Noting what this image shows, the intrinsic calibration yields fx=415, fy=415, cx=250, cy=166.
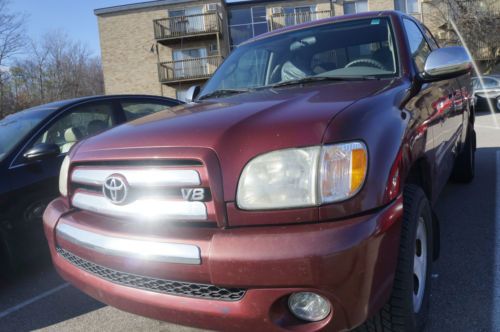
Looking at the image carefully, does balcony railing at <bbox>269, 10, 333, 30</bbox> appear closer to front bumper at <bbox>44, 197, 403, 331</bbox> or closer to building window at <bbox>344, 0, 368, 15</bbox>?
building window at <bbox>344, 0, 368, 15</bbox>

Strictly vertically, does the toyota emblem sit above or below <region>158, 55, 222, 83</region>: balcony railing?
below

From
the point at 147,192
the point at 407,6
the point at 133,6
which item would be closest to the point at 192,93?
the point at 147,192

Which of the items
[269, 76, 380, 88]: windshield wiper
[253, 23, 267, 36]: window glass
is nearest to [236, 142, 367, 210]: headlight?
[269, 76, 380, 88]: windshield wiper

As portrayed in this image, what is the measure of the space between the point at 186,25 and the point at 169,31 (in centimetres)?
108

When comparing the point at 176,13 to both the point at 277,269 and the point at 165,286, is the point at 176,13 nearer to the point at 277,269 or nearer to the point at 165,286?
the point at 165,286

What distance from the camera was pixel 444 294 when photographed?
2.54 meters

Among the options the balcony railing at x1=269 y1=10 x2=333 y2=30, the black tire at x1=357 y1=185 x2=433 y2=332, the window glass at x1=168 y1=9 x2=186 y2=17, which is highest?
the window glass at x1=168 y1=9 x2=186 y2=17

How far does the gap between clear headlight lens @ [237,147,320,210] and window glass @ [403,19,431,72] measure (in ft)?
5.29

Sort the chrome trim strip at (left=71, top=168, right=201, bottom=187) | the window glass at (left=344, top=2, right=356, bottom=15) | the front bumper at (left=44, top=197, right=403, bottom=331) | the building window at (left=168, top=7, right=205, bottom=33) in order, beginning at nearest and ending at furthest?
the front bumper at (left=44, top=197, right=403, bottom=331), the chrome trim strip at (left=71, top=168, right=201, bottom=187), the building window at (left=168, top=7, right=205, bottom=33), the window glass at (left=344, top=2, right=356, bottom=15)

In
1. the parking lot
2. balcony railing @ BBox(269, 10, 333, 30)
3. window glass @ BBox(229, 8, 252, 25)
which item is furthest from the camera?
window glass @ BBox(229, 8, 252, 25)

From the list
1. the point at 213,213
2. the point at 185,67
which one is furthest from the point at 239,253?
the point at 185,67

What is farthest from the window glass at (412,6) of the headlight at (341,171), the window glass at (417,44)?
the headlight at (341,171)

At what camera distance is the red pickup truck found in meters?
1.52

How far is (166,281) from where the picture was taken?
68.7 inches
